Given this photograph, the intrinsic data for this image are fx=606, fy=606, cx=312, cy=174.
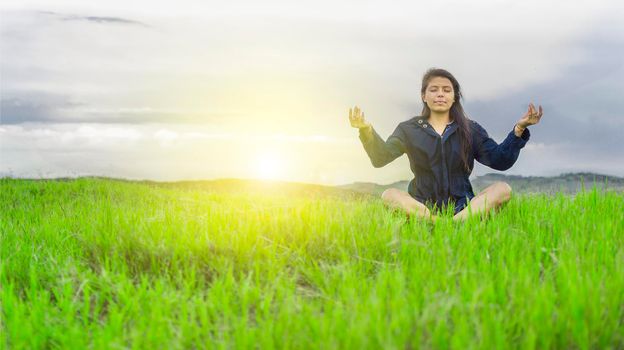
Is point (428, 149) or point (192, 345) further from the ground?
point (428, 149)

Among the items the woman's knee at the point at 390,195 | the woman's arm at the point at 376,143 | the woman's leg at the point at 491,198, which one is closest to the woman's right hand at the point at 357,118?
the woman's arm at the point at 376,143

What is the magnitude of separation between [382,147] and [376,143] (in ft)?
0.37

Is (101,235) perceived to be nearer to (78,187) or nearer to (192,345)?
(192,345)

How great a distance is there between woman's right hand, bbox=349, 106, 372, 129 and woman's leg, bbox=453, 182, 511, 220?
4.23 feet

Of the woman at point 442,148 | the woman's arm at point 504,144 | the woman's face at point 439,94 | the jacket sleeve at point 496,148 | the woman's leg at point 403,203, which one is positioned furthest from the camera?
the woman's face at point 439,94

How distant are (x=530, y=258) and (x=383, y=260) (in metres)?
0.95

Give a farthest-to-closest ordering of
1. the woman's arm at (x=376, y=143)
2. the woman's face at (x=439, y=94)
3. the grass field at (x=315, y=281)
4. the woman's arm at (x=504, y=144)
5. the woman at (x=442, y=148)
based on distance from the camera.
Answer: the woman's face at (x=439, y=94)
the woman at (x=442, y=148)
the woman's arm at (x=504, y=144)
the woman's arm at (x=376, y=143)
the grass field at (x=315, y=281)

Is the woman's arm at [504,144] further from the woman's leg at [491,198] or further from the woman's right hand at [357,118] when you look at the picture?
the woman's right hand at [357,118]

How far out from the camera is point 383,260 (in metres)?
4.13

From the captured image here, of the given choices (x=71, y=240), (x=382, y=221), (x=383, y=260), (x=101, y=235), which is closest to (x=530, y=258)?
(x=383, y=260)

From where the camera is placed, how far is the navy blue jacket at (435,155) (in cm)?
643

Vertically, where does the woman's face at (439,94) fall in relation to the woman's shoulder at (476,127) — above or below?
above

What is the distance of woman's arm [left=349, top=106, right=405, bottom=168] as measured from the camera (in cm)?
602

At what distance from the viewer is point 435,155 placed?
6484 mm
